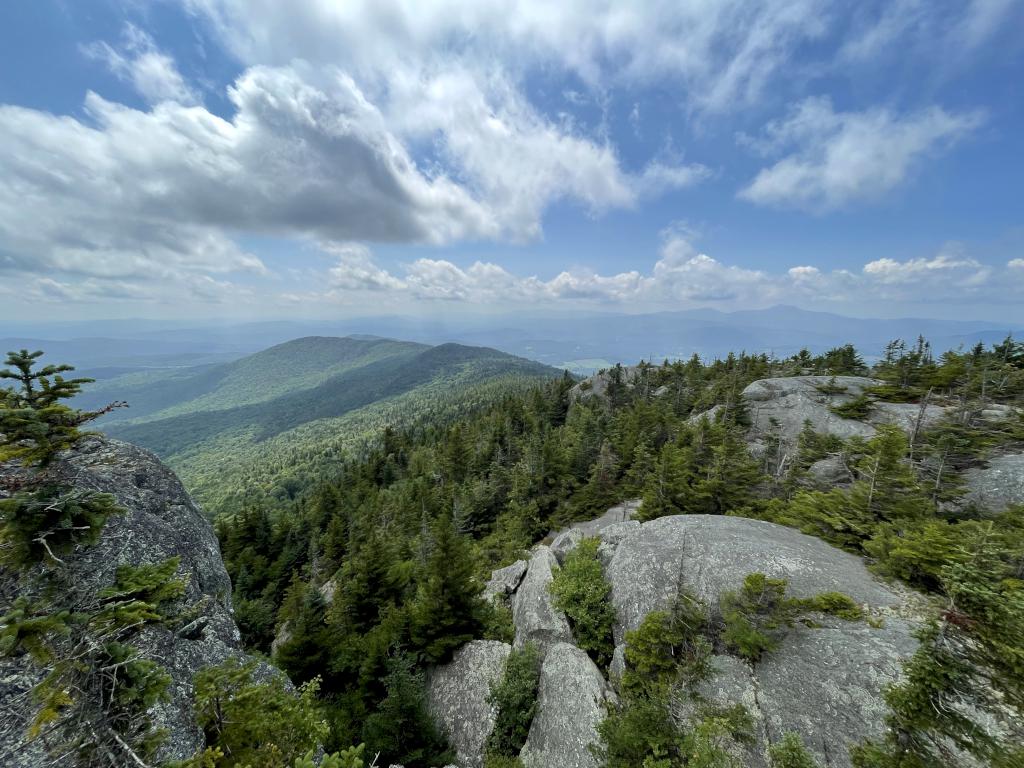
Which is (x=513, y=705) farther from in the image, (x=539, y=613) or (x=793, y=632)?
(x=793, y=632)

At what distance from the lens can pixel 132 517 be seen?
392 inches

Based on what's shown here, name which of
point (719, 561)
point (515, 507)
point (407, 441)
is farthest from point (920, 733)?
point (407, 441)

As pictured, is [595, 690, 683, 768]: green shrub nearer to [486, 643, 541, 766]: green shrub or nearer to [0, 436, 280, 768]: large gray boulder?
[486, 643, 541, 766]: green shrub

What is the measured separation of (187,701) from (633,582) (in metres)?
17.7

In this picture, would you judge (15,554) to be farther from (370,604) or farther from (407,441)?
(407,441)

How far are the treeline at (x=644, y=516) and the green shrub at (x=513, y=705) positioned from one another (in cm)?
264

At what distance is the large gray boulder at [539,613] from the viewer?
2016 cm

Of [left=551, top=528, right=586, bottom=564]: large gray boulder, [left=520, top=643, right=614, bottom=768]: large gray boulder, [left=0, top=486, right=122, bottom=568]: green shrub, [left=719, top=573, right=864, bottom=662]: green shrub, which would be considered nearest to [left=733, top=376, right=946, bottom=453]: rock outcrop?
[left=551, top=528, right=586, bottom=564]: large gray boulder

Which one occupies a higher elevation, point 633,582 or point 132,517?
point 132,517

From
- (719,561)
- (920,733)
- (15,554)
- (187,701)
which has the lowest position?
(719,561)

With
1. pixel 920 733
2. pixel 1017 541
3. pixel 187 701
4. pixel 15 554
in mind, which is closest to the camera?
pixel 15 554

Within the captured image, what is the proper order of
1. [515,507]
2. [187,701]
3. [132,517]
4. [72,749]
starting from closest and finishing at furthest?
1. [72,749]
2. [187,701]
3. [132,517]
4. [515,507]

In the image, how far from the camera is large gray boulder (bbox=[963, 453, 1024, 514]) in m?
21.1

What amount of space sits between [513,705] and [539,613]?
519cm
